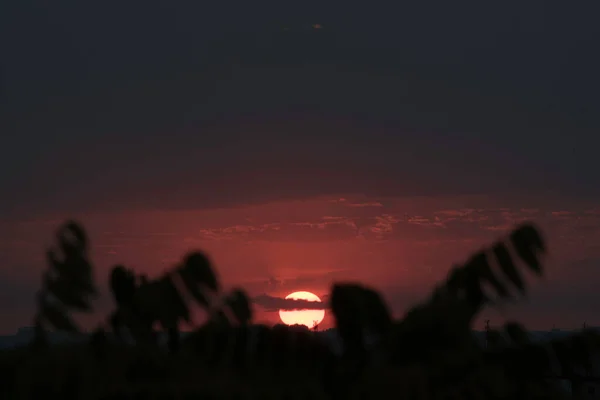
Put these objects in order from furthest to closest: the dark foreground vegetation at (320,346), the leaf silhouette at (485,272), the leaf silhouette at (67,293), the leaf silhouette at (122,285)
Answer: the leaf silhouette at (122,285) → the leaf silhouette at (485,272) → the leaf silhouette at (67,293) → the dark foreground vegetation at (320,346)

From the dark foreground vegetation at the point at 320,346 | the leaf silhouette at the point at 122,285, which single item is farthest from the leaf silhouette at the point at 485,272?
the leaf silhouette at the point at 122,285

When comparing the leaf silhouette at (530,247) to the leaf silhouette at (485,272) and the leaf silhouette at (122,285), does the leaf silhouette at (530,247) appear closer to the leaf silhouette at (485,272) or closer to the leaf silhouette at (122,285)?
the leaf silhouette at (485,272)

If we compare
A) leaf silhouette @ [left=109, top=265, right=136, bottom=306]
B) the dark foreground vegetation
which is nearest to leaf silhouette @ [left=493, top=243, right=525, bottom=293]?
the dark foreground vegetation

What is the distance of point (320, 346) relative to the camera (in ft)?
43.0

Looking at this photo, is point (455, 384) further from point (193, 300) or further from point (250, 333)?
point (193, 300)

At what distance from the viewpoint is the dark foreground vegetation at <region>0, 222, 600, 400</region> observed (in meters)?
11.8

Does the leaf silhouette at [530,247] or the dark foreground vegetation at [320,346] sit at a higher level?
the leaf silhouette at [530,247]

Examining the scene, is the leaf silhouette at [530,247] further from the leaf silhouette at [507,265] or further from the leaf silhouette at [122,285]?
the leaf silhouette at [122,285]

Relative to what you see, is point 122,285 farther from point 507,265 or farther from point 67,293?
point 507,265

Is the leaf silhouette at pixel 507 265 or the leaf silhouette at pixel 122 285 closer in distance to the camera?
the leaf silhouette at pixel 507 265

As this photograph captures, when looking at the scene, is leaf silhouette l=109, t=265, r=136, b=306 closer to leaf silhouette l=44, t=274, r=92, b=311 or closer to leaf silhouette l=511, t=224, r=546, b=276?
leaf silhouette l=44, t=274, r=92, b=311

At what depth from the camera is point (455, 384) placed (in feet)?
40.9

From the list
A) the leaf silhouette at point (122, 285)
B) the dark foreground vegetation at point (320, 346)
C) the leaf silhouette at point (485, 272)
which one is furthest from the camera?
the leaf silhouette at point (122, 285)

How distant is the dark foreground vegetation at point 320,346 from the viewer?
38.7 feet
